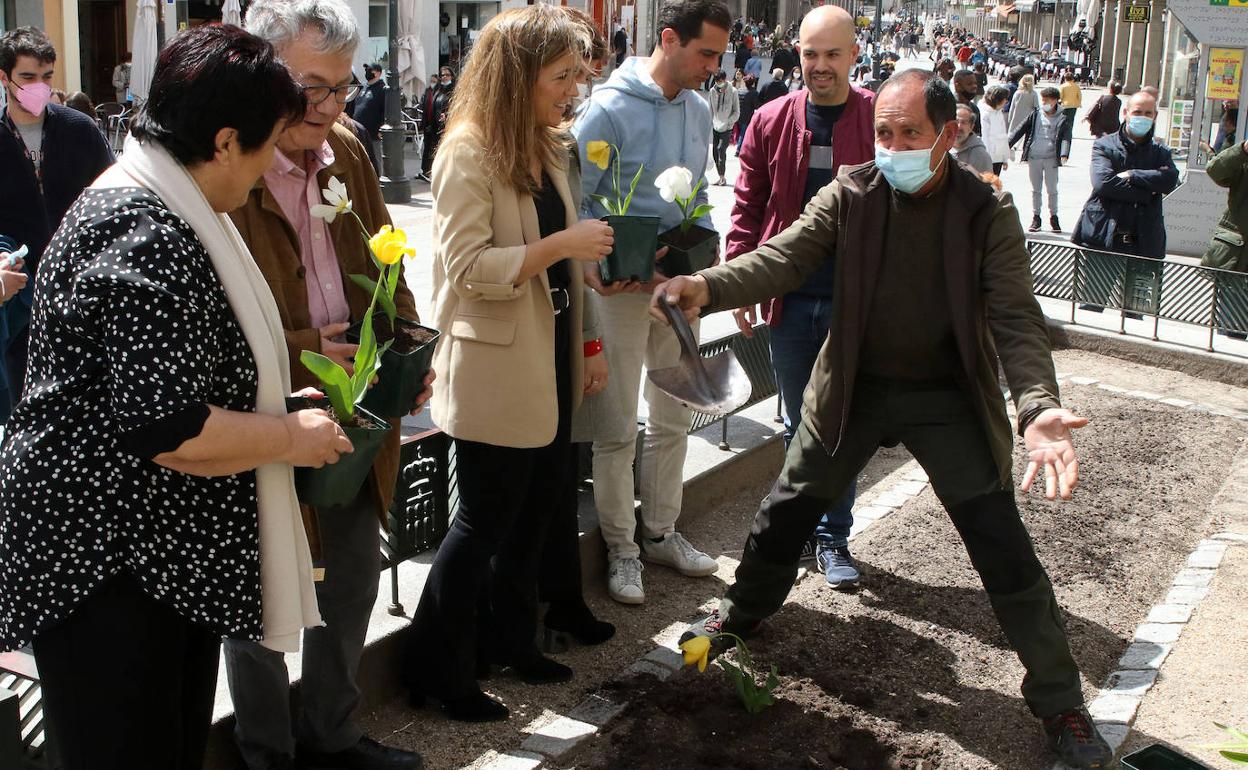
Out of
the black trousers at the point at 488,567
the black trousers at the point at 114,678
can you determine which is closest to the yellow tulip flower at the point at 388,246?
the black trousers at the point at 488,567

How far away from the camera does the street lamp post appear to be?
55.0 feet

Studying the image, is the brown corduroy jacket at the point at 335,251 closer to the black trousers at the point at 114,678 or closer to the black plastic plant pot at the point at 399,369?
the black plastic plant pot at the point at 399,369

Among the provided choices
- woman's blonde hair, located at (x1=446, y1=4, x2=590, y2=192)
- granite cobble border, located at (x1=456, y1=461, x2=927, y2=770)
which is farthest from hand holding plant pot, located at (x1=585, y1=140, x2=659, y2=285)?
granite cobble border, located at (x1=456, y1=461, x2=927, y2=770)

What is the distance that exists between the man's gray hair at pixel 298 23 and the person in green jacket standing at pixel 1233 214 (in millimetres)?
8767

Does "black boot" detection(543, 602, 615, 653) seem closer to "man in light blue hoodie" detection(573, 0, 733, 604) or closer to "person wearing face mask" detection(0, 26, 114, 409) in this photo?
"man in light blue hoodie" detection(573, 0, 733, 604)

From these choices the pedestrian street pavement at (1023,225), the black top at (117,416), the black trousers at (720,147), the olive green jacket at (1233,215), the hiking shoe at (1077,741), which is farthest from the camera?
the black trousers at (720,147)

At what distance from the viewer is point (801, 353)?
17.2ft

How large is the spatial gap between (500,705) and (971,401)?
1.70 metres

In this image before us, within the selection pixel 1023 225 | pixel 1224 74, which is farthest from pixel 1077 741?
pixel 1023 225

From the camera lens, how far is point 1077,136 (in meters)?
32.3

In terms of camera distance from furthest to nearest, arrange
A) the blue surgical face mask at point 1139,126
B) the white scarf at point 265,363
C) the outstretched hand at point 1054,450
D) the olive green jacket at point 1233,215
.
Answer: the blue surgical face mask at point 1139,126 < the olive green jacket at point 1233,215 < the outstretched hand at point 1054,450 < the white scarf at point 265,363

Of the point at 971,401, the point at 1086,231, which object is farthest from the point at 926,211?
the point at 1086,231

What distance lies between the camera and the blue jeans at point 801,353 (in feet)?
16.9

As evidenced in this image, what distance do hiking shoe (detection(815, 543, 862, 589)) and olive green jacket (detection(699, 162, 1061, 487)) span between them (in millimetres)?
1202
